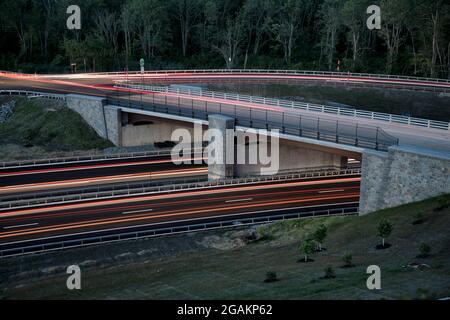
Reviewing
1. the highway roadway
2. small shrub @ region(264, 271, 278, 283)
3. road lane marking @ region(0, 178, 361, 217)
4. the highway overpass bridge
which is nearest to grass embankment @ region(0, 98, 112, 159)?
the highway overpass bridge

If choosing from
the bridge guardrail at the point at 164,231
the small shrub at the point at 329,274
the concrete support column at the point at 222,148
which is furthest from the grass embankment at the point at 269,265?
the concrete support column at the point at 222,148

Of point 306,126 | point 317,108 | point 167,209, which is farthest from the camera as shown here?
point 317,108

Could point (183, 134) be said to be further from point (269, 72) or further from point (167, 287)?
point (167, 287)

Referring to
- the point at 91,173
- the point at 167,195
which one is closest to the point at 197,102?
the point at 91,173

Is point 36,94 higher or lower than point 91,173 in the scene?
higher

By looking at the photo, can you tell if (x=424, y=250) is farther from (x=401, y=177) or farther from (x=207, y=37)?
(x=207, y=37)

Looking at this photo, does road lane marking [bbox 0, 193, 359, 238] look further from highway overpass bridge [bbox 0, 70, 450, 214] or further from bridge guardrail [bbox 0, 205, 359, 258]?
highway overpass bridge [bbox 0, 70, 450, 214]
